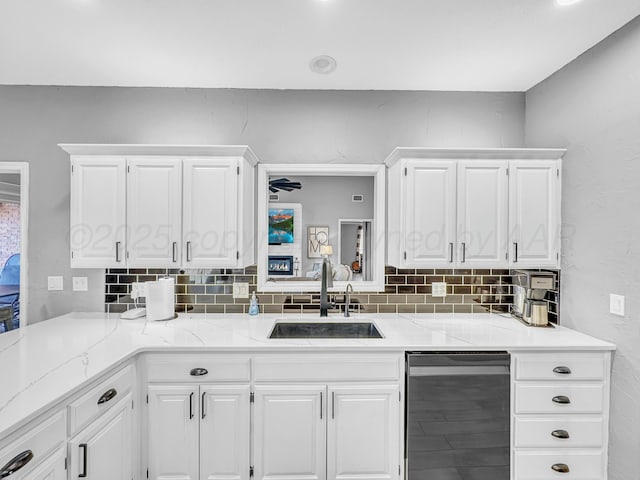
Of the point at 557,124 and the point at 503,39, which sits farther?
the point at 557,124

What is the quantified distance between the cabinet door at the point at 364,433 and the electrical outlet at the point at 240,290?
3.34ft

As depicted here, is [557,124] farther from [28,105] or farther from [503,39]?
[28,105]

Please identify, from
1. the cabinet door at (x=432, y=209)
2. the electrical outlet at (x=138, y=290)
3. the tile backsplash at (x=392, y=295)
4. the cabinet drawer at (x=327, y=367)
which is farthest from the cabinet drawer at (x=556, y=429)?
the electrical outlet at (x=138, y=290)

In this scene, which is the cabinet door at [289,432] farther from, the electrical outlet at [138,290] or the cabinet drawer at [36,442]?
the electrical outlet at [138,290]

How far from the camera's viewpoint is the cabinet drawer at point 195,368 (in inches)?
76.1

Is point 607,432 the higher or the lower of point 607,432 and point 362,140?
the lower

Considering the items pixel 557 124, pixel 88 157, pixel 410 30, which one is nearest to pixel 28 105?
pixel 88 157

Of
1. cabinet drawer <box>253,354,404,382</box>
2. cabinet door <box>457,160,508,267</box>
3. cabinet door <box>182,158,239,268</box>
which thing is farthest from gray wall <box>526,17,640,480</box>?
cabinet door <box>182,158,239,268</box>

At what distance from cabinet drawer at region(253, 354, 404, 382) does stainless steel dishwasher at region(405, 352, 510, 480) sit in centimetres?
12

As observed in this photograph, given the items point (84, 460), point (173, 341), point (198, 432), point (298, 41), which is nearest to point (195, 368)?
point (173, 341)

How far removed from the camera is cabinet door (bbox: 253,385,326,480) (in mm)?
1935

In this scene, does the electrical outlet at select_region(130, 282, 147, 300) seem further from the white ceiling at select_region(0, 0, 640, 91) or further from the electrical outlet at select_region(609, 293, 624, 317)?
the electrical outlet at select_region(609, 293, 624, 317)

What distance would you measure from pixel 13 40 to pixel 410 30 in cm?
226

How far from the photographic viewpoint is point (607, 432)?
1948 millimetres
